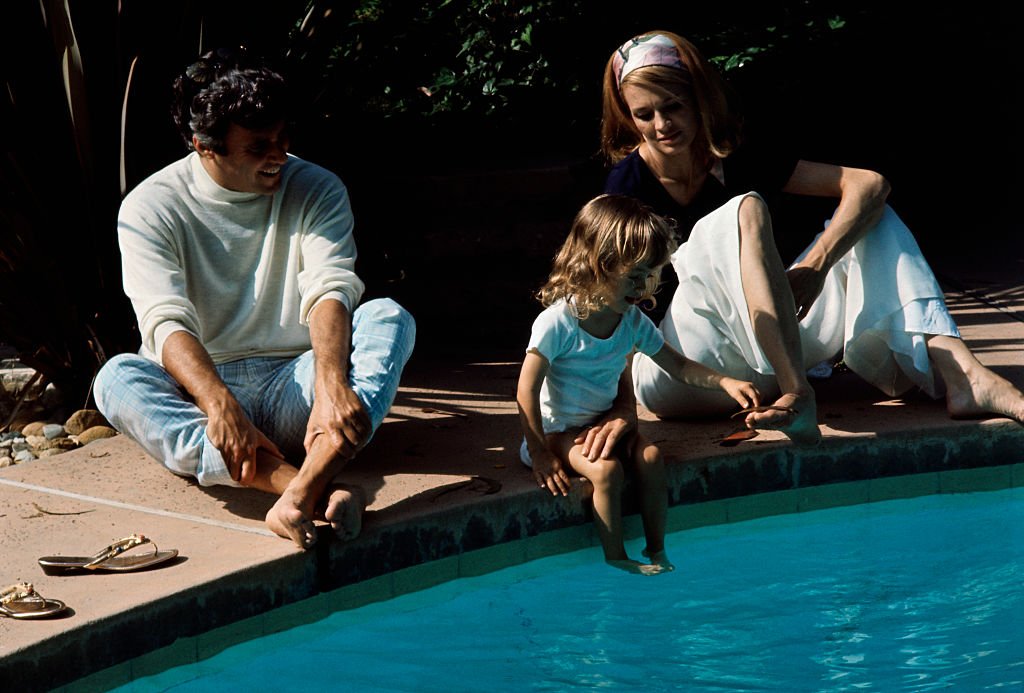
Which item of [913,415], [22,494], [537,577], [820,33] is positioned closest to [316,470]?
[537,577]

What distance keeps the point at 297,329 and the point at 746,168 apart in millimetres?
1464

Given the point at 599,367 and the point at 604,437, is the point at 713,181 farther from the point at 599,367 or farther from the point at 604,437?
the point at 604,437

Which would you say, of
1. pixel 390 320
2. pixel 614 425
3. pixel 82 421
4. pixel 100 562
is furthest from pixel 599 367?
pixel 82 421

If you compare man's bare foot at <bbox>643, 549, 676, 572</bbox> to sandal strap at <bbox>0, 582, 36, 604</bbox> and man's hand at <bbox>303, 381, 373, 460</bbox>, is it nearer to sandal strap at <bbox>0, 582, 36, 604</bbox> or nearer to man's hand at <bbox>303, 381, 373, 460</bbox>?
man's hand at <bbox>303, 381, 373, 460</bbox>

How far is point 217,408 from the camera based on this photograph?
11.2ft

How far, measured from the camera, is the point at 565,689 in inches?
118

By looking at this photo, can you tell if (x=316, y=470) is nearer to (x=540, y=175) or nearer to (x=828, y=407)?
(x=828, y=407)

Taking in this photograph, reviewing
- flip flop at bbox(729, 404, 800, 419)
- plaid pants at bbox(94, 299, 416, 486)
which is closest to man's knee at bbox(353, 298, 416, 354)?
plaid pants at bbox(94, 299, 416, 486)

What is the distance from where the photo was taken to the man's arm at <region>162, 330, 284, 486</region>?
3412 mm

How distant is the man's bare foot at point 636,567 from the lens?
349cm

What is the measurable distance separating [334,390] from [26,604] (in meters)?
0.97

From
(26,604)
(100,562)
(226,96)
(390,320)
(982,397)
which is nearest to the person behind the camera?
(26,604)

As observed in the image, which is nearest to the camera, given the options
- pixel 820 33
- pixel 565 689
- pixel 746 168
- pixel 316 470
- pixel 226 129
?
pixel 565 689

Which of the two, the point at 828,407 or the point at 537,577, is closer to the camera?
the point at 537,577
